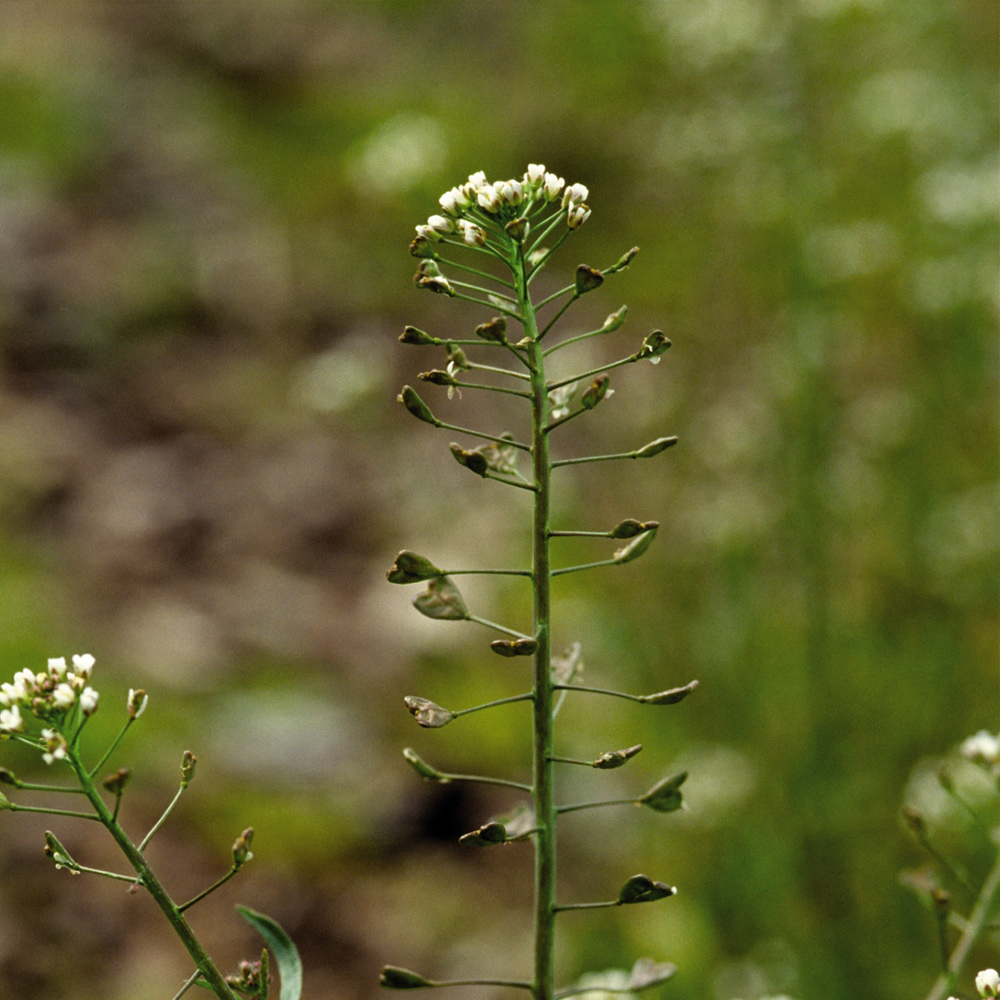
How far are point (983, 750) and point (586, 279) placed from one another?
0.78m

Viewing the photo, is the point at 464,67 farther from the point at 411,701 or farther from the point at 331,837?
the point at 411,701

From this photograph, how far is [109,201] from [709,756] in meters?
6.79

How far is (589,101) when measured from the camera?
9109 mm

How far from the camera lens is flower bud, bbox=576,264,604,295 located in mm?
1012

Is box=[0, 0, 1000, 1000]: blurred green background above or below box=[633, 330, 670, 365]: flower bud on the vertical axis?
above

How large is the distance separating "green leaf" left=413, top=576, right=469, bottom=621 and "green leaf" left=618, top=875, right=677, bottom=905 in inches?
11.2

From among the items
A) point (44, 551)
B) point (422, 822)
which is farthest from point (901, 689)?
point (44, 551)

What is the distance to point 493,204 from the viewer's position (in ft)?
3.48

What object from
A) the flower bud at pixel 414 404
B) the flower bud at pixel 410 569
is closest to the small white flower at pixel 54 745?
the flower bud at pixel 410 569

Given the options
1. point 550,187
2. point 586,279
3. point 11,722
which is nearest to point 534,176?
point 550,187

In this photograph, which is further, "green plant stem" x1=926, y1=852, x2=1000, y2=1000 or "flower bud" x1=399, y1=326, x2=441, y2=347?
"green plant stem" x1=926, y1=852, x2=1000, y2=1000

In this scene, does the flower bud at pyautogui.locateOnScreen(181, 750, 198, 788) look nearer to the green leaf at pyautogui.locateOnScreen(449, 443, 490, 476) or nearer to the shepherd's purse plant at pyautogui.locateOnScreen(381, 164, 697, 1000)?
the shepherd's purse plant at pyautogui.locateOnScreen(381, 164, 697, 1000)

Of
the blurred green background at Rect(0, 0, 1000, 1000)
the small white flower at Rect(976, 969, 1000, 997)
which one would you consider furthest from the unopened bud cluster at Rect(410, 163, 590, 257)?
the blurred green background at Rect(0, 0, 1000, 1000)

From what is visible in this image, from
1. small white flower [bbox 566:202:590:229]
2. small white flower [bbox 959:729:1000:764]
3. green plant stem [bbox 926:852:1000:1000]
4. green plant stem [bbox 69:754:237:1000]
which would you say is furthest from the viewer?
small white flower [bbox 959:729:1000:764]
